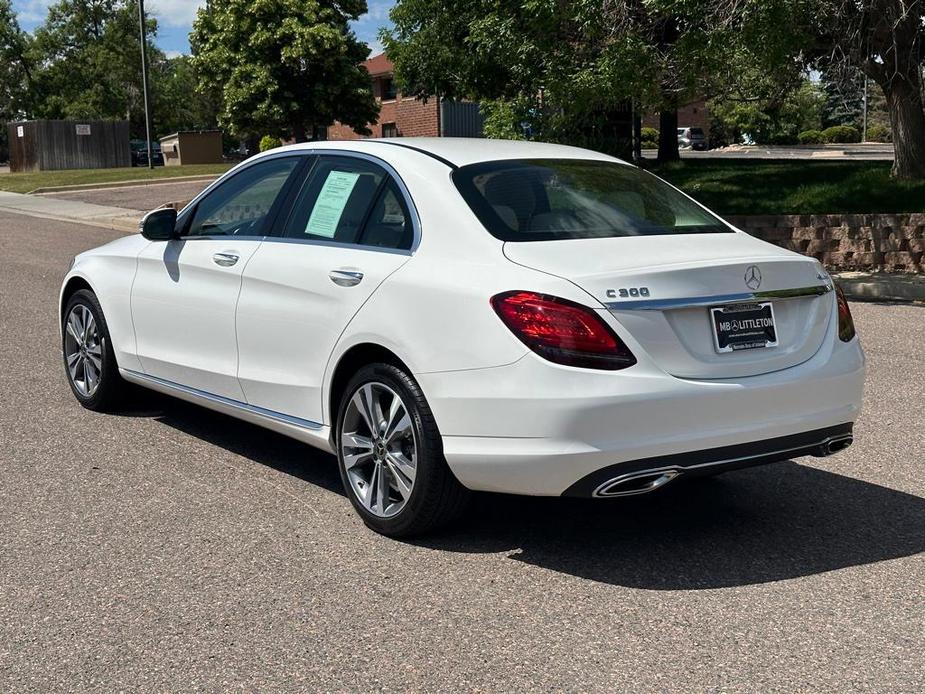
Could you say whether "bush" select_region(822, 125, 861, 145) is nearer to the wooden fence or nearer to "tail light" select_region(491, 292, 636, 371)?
the wooden fence

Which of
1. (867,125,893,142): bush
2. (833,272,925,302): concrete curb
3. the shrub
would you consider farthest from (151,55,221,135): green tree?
(833,272,925,302): concrete curb

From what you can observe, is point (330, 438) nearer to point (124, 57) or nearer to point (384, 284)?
point (384, 284)

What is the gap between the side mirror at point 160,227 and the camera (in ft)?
21.0

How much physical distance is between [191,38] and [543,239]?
5028 centimetres

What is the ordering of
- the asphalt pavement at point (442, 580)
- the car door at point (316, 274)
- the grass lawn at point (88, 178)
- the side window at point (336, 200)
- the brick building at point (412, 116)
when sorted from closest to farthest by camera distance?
1. the asphalt pavement at point (442, 580)
2. the car door at point (316, 274)
3. the side window at point (336, 200)
4. the grass lawn at point (88, 178)
5. the brick building at point (412, 116)

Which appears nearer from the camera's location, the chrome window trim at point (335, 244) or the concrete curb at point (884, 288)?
the chrome window trim at point (335, 244)

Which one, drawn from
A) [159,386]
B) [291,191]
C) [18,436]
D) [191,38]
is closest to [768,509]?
[291,191]

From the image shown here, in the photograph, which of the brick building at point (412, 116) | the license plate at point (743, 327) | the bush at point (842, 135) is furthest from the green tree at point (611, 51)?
the bush at point (842, 135)

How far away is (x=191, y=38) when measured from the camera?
51.9m

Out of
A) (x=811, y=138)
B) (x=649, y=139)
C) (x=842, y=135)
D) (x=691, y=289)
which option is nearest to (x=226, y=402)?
(x=691, y=289)

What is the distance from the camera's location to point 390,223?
16.9 feet

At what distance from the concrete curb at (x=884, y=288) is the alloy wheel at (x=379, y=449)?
9292mm

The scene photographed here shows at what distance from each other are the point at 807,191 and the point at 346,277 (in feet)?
45.4

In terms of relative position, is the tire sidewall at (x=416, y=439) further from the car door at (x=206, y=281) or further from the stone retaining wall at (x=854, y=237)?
the stone retaining wall at (x=854, y=237)
